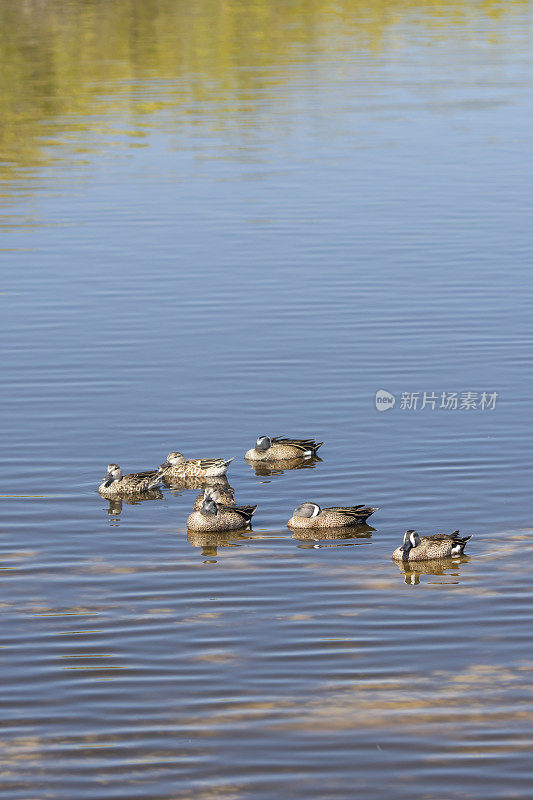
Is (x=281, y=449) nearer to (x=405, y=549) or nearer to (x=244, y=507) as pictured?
(x=244, y=507)

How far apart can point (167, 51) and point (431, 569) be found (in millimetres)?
54057

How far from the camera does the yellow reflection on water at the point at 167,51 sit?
47.2 metres

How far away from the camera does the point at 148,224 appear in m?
31.5

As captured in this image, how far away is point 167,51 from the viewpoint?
212 feet

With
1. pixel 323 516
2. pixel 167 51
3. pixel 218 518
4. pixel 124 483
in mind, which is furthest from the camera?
pixel 167 51

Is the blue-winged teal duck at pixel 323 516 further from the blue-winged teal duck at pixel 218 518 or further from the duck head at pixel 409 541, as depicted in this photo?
the duck head at pixel 409 541

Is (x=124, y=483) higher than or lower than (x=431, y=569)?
higher

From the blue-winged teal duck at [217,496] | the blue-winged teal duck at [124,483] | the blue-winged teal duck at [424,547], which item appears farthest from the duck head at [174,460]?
the blue-winged teal duck at [424,547]

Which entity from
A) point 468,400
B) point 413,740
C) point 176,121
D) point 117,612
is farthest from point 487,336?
point 176,121

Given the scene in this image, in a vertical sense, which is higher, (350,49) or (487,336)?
(350,49)

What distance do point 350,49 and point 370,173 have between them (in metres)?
29.8

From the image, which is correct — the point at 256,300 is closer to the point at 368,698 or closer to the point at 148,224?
the point at 148,224

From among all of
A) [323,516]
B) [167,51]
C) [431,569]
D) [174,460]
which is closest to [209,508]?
[323,516]

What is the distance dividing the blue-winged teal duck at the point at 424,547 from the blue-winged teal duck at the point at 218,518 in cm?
196
